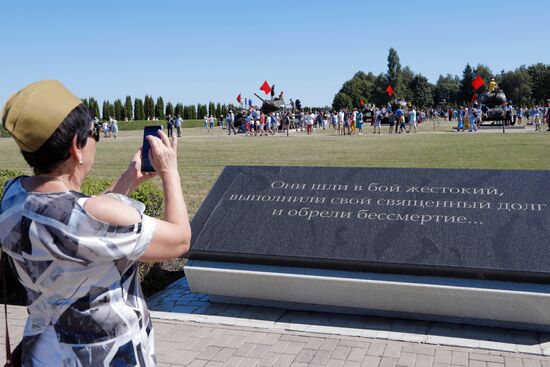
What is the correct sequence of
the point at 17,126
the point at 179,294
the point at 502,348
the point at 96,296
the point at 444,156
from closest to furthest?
the point at 17,126 < the point at 96,296 < the point at 502,348 < the point at 179,294 < the point at 444,156

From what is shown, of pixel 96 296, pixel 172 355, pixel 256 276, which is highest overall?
pixel 96 296

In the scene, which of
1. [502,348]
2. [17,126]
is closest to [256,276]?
[502,348]

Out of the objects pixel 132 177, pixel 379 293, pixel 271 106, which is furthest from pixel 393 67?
pixel 132 177

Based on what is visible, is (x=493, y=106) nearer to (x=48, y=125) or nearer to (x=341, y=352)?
(x=341, y=352)

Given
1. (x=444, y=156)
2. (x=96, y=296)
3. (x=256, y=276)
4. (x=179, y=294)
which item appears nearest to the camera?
(x=96, y=296)

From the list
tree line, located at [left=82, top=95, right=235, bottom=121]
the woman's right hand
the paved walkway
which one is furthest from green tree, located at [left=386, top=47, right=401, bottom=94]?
the woman's right hand

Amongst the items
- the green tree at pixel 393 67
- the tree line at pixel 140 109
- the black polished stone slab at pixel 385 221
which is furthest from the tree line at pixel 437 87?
the black polished stone slab at pixel 385 221

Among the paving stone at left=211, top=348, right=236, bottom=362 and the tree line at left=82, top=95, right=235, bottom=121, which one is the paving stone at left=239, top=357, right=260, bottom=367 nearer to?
the paving stone at left=211, top=348, right=236, bottom=362

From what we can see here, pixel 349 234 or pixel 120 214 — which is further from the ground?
pixel 120 214

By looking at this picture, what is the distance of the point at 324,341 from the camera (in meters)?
4.15

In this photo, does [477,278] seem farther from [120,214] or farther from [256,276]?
[120,214]

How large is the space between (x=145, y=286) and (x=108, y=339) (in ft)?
13.2

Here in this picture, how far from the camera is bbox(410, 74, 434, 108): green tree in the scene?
94750 millimetres

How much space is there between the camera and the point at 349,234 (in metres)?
4.63
